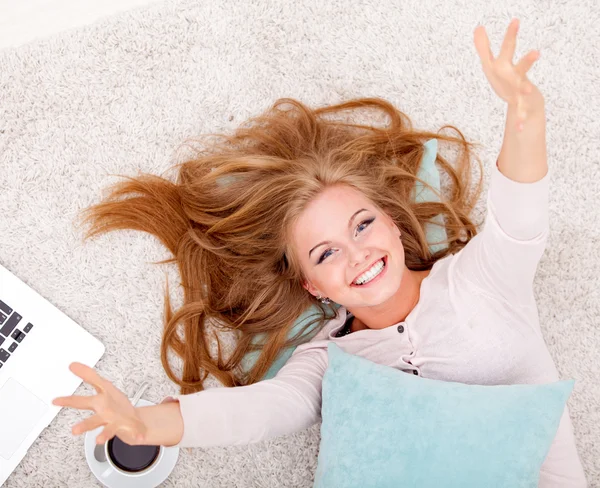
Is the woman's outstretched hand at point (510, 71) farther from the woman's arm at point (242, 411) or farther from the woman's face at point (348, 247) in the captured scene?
the woman's arm at point (242, 411)

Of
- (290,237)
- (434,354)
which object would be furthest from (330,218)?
(434,354)

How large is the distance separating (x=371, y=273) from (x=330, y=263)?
0.08 metres

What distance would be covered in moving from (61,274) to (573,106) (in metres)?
1.29

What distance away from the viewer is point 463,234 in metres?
1.39

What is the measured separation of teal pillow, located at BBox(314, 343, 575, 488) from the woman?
3.9 inches

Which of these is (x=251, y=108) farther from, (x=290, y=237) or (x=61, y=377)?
(x=61, y=377)

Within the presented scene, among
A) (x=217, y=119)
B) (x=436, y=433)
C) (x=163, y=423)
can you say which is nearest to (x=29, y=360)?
(x=163, y=423)

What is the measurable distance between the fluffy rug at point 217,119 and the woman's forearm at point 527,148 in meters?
0.47

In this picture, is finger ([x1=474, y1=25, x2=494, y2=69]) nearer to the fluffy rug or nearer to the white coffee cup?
the fluffy rug

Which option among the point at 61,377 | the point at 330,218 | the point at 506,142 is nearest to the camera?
the point at 506,142

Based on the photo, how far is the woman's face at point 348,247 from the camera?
1101 mm

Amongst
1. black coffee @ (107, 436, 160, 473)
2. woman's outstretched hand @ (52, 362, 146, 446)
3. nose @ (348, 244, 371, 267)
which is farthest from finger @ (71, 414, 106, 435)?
nose @ (348, 244, 371, 267)

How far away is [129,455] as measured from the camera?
121 cm

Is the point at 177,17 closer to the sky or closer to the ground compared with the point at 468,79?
closer to the sky
